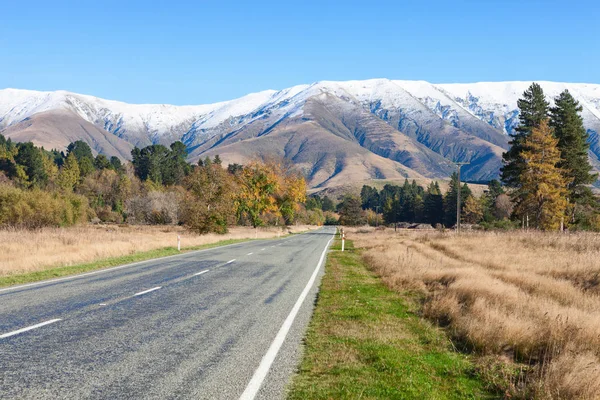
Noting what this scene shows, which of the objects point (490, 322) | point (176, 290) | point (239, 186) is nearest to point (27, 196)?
point (239, 186)

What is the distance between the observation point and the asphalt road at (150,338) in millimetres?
5051

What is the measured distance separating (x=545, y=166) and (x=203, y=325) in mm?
43596

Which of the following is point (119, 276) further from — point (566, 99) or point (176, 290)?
point (566, 99)

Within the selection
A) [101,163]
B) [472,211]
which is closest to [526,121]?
[472,211]

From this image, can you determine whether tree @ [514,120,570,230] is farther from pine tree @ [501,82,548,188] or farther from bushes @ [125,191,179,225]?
bushes @ [125,191,179,225]

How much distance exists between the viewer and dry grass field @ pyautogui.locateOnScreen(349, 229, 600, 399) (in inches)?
215

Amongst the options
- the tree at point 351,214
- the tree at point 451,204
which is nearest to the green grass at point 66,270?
the tree at point 451,204

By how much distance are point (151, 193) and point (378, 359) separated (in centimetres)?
8882

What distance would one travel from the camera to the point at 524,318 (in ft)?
29.3

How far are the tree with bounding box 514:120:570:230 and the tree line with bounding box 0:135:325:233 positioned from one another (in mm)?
30034

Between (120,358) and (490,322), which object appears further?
(490,322)

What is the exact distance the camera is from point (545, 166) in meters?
43.4

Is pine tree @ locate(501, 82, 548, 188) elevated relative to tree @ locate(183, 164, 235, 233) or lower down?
elevated

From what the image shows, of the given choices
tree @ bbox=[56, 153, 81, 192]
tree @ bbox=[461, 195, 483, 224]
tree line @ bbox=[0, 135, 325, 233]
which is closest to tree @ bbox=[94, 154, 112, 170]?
tree line @ bbox=[0, 135, 325, 233]
